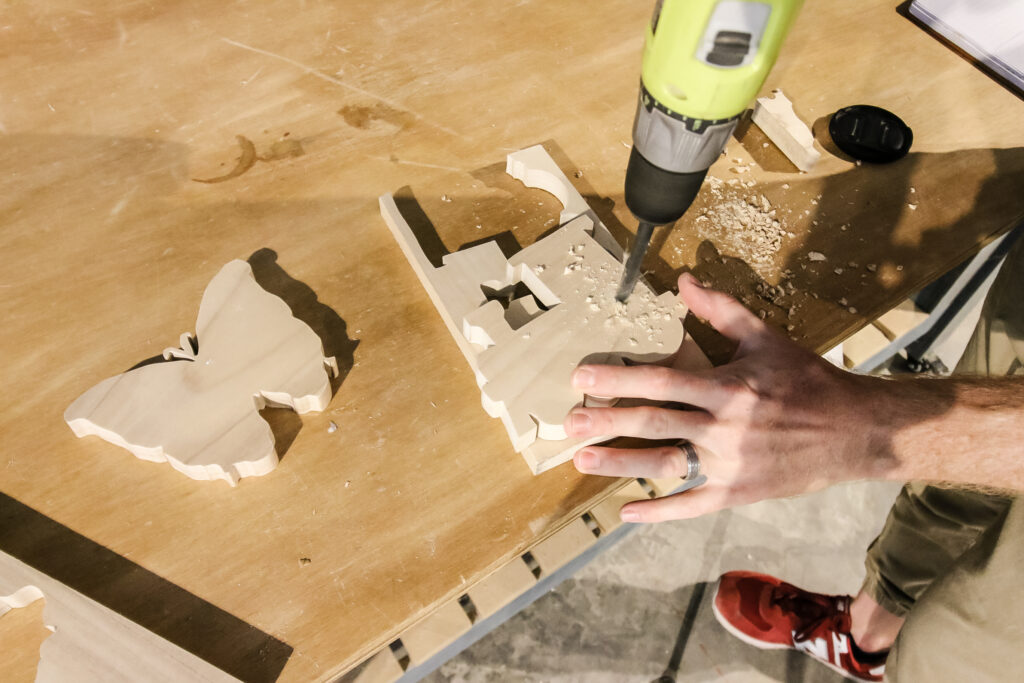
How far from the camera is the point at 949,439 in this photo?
92 centimetres

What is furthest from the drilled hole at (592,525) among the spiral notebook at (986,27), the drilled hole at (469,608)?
the spiral notebook at (986,27)

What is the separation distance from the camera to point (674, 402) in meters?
0.90

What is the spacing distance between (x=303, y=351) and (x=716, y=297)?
58cm

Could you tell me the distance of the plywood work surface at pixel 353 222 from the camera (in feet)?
2.60

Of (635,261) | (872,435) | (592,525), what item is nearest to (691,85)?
(635,261)

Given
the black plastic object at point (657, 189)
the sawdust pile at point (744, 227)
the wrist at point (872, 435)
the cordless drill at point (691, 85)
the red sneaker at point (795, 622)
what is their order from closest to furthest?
1. the cordless drill at point (691, 85)
2. the black plastic object at point (657, 189)
3. the wrist at point (872, 435)
4. the sawdust pile at point (744, 227)
5. the red sneaker at point (795, 622)

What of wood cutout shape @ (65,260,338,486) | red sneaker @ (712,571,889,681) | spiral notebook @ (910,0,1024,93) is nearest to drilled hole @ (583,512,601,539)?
wood cutout shape @ (65,260,338,486)

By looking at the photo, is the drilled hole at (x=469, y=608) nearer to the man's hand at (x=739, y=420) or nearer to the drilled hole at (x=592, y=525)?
the drilled hole at (x=592, y=525)

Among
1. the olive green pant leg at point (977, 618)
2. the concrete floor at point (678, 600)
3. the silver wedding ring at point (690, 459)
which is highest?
the silver wedding ring at point (690, 459)

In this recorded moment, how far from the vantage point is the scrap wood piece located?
112 cm

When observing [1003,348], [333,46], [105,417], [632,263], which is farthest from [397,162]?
[1003,348]

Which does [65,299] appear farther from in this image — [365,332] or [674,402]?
[674,402]

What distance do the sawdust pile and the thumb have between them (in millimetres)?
143

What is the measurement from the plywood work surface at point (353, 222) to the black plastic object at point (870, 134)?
29 mm
